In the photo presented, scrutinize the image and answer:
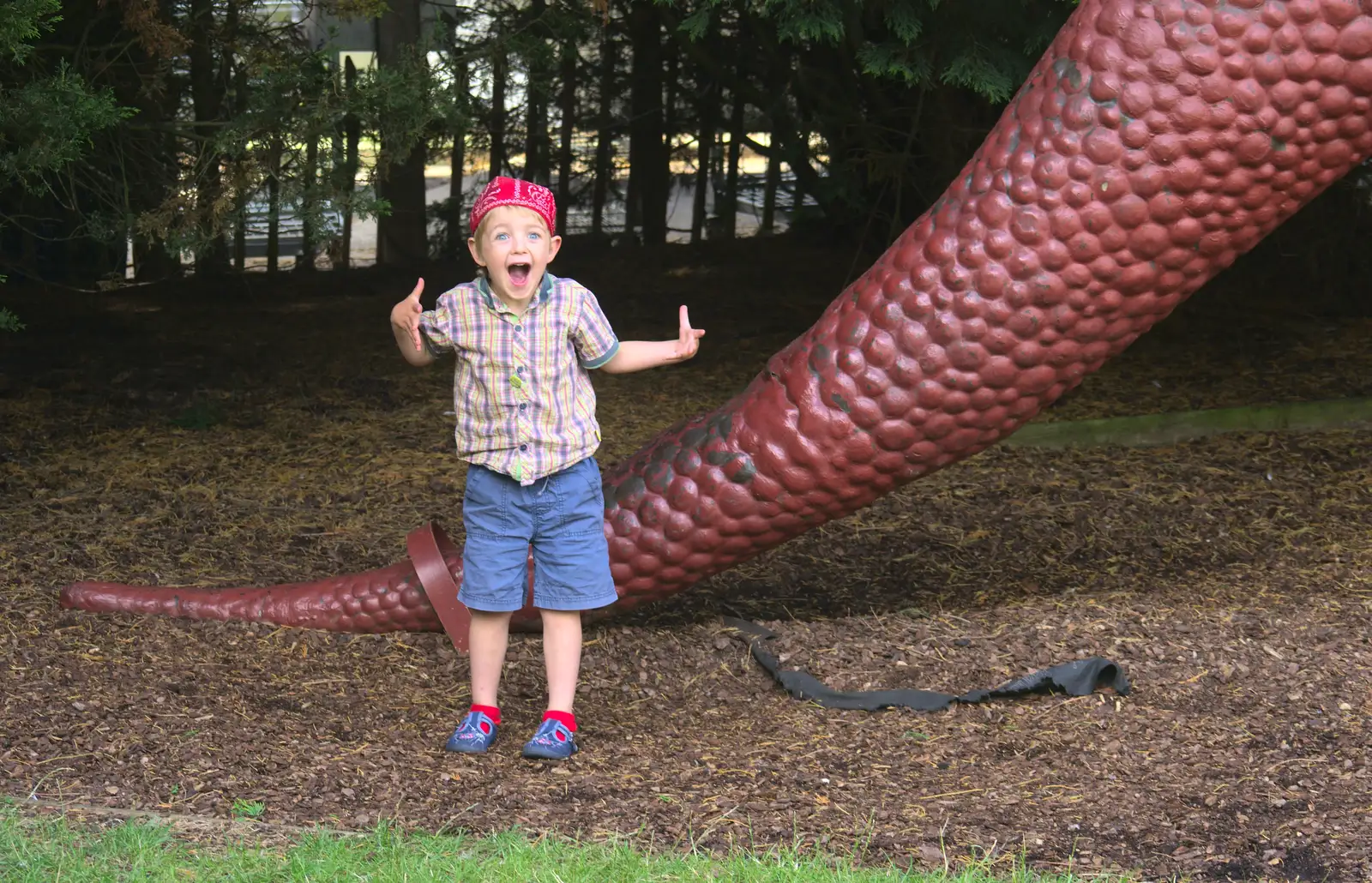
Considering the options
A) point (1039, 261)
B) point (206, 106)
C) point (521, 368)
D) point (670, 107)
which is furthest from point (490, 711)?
point (670, 107)

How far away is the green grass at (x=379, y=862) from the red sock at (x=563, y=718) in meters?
0.68

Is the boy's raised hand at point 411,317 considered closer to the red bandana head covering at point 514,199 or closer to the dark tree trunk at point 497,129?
the red bandana head covering at point 514,199

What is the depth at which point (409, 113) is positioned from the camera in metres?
5.32

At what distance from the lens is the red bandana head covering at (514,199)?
3377 millimetres

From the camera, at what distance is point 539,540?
141 inches

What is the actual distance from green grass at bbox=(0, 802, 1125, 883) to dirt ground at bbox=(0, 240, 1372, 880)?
17 centimetres

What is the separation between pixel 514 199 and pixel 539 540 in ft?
2.76

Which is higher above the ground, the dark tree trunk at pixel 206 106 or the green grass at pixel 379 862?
the dark tree trunk at pixel 206 106

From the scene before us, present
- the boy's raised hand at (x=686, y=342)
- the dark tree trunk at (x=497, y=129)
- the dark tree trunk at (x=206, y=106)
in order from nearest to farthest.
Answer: the boy's raised hand at (x=686, y=342)
the dark tree trunk at (x=206, y=106)
the dark tree trunk at (x=497, y=129)

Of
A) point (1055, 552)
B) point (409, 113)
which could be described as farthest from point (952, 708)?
point (409, 113)

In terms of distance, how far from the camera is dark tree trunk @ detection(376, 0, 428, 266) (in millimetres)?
9477

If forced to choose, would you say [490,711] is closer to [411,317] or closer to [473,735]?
[473,735]

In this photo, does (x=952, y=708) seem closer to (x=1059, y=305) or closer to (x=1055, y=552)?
(x=1059, y=305)

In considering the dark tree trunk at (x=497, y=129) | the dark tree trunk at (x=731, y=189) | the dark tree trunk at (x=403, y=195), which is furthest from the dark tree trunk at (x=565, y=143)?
the dark tree trunk at (x=731, y=189)
